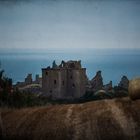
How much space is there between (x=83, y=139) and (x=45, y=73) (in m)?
1.56

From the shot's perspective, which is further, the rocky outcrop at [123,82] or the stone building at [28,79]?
the stone building at [28,79]

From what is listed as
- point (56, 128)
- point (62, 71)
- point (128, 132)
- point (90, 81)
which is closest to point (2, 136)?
point (56, 128)

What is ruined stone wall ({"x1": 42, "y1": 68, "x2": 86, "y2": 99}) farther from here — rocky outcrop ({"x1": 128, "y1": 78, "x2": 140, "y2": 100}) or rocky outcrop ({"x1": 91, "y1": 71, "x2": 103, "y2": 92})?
rocky outcrop ({"x1": 128, "y1": 78, "x2": 140, "y2": 100})

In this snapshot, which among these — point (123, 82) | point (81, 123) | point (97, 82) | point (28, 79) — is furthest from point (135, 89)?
point (28, 79)

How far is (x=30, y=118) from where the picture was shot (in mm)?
2801

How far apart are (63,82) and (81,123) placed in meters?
1.23

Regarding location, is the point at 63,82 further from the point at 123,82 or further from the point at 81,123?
the point at 81,123

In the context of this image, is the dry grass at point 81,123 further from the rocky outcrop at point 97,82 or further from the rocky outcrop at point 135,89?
the rocky outcrop at point 97,82

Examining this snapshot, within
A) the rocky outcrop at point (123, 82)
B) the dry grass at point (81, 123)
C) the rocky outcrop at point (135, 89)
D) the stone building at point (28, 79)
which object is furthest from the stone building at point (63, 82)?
the rocky outcrop at point (135, 89)

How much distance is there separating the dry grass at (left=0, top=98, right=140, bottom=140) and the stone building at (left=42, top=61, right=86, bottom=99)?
3.12 feet

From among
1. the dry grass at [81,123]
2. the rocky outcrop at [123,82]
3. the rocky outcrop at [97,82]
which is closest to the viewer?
the dry grass at [81,123]

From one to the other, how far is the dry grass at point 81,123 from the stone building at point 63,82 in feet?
3.12

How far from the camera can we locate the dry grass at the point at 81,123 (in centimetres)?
252

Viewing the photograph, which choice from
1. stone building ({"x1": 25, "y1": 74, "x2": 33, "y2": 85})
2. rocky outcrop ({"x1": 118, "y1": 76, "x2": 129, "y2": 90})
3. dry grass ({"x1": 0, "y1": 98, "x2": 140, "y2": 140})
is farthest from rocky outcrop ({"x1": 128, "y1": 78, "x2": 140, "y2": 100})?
stone building ({"x1": 25, "y1": 74, "x2": 33, "y2": 85})
